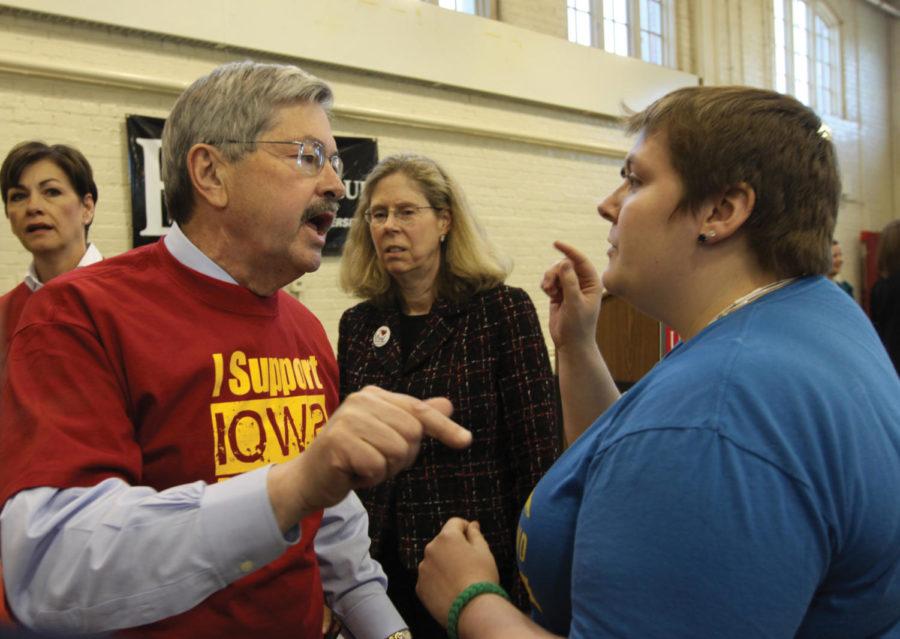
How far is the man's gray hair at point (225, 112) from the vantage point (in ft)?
4.60

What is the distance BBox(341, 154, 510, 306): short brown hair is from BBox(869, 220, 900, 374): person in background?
3.21 m

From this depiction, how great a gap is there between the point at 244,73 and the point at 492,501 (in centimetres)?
139

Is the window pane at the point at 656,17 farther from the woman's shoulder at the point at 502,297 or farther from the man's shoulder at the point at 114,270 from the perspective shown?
the man's shoulder at the point at 114,270

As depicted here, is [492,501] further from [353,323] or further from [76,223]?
[76,223]

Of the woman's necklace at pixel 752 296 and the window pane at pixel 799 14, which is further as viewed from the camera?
the window pane at pixel 799 14

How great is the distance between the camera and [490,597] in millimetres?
1151

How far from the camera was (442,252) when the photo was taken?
2656 mm

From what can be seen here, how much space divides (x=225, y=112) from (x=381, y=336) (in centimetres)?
120

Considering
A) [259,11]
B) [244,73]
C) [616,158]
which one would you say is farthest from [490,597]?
[616,158]

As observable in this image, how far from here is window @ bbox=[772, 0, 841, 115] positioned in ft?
34.5

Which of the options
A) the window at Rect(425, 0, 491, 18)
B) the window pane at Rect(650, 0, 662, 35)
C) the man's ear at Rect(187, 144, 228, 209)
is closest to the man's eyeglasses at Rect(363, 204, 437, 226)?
the man's ear at Rect(187, 144, 228, 209)

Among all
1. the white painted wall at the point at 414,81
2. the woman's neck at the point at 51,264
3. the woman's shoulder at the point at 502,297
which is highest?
the white painted wall at the point at 414,81

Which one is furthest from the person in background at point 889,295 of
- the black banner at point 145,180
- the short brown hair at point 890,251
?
the black banner at point 145,180

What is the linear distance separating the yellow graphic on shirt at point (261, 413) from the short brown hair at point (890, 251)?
14.8 feet
